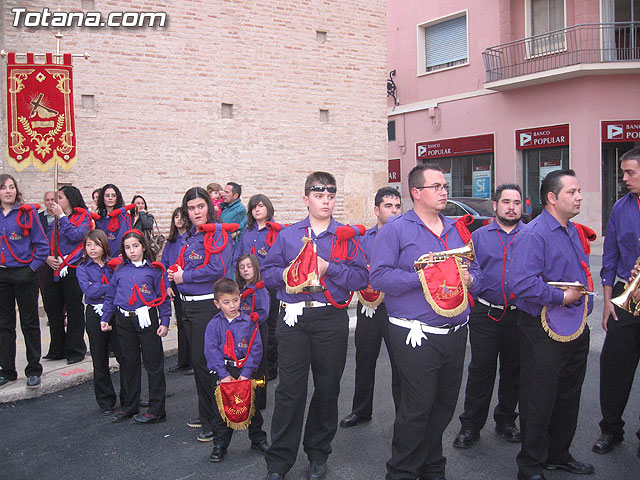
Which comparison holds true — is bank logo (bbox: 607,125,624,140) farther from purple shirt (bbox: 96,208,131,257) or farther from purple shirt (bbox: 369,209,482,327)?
purple shirt (bbox: 369,209,482,327)

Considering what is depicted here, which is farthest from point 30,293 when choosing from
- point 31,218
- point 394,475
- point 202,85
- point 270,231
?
point 202,85

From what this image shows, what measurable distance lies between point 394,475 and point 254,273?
2222mm

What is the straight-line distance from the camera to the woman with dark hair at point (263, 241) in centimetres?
688

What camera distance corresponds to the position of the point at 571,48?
20.5 m

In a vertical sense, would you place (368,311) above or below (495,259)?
below

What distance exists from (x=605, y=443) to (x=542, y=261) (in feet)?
5.41

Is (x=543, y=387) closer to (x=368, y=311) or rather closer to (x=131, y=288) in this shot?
(x=368, y=311)

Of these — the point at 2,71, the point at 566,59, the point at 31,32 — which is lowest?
the point at 2,71

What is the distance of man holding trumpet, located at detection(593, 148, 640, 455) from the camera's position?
4.70 meters

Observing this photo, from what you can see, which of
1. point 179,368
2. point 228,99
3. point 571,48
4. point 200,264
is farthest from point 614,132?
point 200,264

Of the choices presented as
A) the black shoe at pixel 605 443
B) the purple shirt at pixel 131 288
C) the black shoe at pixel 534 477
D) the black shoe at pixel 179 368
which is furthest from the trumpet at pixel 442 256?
the black shoe at pixel 179 368

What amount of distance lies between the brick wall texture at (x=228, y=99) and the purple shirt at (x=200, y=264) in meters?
6.52

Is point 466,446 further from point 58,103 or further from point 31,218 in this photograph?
point 58,103

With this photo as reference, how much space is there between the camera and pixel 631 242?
15.5 ft
